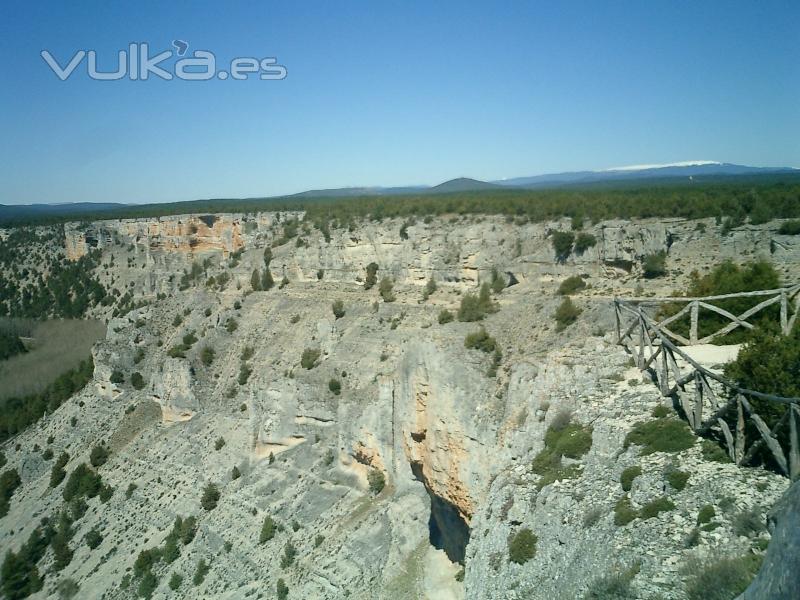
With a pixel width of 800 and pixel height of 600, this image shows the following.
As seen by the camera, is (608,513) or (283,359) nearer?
(608,513)

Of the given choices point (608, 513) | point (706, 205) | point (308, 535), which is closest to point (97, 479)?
point (308, 535)

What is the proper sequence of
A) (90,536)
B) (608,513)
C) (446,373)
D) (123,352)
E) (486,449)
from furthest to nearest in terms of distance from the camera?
(123,352) < (90,536) < (446,373) < (486,449) < (608,513)

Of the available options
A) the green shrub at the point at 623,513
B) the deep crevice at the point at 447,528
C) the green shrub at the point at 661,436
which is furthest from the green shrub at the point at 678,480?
the deep crevice at the point at 447,528

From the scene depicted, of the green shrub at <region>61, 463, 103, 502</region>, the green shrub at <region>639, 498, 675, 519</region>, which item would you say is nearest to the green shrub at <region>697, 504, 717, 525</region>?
the green shrub at <region>639, 498, 675, 519</region>

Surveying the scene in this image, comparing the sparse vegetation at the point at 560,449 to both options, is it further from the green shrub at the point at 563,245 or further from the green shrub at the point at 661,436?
the green shrub at the point at 563,245

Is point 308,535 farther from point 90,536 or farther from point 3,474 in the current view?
point 3,474

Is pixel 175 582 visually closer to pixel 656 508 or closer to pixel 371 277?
pixel 371 277

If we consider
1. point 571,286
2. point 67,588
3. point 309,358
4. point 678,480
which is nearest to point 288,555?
point 309,358

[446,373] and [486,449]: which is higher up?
[446,373]
